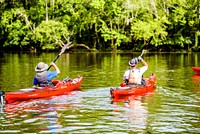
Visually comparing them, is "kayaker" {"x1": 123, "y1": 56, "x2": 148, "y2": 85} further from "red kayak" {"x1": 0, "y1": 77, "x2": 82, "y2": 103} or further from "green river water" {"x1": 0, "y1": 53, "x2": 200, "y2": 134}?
"red kayak" {"x1": 0, "y1": 77, "x2": 82, "y2": 103}

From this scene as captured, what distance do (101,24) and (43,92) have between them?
46.0 metres

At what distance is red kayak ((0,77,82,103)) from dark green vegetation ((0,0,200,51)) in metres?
38.1

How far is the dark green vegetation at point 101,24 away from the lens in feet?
185

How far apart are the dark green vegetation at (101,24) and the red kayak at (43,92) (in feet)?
125

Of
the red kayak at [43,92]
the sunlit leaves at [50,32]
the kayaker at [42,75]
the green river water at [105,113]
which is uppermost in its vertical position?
the sunlit leaves at [50,32]

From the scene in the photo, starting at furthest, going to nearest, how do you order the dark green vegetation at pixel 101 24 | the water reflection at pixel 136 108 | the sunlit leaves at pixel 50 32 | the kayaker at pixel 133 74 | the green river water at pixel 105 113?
the sunlit leaves at pixel 50 32, the dark green vegetation at pixel 101 24, the kayaker at pixel 133 74, the water reflection at pixel 136 108, the green river water at pixel 105 113

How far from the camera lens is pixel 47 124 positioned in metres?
11.4

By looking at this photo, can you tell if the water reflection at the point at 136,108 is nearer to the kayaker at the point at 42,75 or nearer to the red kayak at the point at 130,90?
the red kayak at the point at 130,90

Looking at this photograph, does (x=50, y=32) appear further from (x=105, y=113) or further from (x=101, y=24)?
(x=105, y=113)

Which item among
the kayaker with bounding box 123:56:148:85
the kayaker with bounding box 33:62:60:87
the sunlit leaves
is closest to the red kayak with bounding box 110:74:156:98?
the kayaker with bounding box 123:56:148:85

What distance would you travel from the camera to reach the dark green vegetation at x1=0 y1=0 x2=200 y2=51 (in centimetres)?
5634

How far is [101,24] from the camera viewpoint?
61250 mm

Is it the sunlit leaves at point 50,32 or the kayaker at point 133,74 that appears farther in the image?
the sunlit leaves at point 50,32

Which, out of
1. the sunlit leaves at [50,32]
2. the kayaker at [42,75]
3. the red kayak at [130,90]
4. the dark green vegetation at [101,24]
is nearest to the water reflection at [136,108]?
the red kayak at [130,90]
